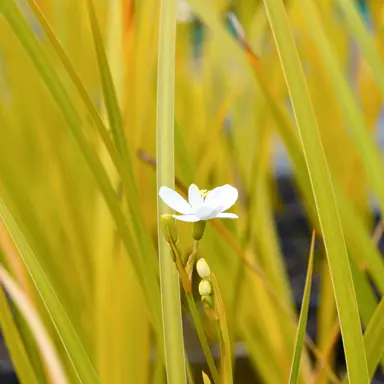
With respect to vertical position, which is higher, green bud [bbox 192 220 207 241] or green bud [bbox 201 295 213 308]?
green bud [bbox 192 220 207 241]

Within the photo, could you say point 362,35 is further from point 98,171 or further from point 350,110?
point 98,171

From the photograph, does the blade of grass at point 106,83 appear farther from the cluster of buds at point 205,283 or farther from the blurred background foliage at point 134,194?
the cluster of buds at point 205,283

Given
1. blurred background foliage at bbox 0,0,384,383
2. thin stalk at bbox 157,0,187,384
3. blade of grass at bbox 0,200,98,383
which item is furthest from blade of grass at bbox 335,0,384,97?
blade of grass at bbox 0,200,98,383

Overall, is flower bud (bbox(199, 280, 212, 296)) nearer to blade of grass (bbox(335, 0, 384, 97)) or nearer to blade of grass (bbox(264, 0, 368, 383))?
blade of grass (bbox(264, 0, 368, 383))

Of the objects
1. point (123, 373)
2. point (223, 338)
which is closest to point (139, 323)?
point (123, 373)

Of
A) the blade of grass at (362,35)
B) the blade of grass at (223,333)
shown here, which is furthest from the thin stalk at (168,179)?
the blade of grass at (362,35)
